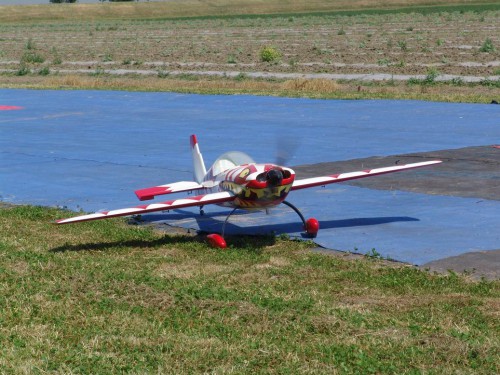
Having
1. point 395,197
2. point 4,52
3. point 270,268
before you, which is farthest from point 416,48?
point 270,268

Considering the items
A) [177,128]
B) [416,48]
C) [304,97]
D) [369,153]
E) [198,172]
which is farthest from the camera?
[416,48]

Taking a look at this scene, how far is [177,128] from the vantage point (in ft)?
95.7

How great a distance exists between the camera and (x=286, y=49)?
70.6 meters

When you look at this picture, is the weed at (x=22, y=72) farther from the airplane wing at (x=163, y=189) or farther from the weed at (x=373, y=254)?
the weed at (x=373, y=254)

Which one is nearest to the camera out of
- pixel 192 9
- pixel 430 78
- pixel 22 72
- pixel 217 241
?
pixel 217 241

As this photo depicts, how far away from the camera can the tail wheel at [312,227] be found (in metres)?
14.9

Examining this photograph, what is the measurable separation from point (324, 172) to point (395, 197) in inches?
116

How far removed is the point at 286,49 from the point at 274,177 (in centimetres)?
5797

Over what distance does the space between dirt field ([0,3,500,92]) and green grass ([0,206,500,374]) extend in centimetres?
3091

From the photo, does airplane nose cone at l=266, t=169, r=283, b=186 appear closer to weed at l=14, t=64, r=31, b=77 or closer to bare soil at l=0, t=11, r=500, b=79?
bare soil at l=0, t=11, r=500, b=79

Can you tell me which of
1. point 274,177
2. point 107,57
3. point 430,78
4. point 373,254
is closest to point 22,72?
point 107,57

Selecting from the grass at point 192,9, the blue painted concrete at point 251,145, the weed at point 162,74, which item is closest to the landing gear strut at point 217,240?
the blue painted concrete at point 251,145

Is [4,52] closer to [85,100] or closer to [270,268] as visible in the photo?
[85,100]

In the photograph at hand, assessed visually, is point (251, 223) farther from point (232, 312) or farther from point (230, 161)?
point (232, 312)
